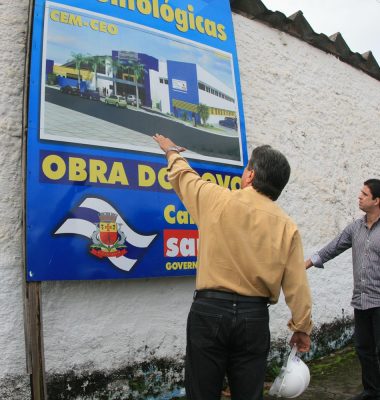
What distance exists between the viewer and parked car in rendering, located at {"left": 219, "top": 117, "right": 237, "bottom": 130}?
423 centimetres

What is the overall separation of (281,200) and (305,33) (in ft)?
6.76

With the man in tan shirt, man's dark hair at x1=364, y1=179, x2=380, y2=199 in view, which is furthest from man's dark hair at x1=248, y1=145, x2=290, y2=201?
man's dark hair at x1=364, y1=179, x2=380, y2=199

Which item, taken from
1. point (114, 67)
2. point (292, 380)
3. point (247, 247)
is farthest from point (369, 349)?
point (114, 67)

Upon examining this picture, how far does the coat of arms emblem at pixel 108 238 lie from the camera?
3.30 metres

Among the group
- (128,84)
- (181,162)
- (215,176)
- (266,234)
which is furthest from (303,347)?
(128,84)

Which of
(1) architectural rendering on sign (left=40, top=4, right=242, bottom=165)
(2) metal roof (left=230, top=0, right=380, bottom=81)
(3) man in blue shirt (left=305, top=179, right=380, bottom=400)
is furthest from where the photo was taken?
(2) metal roof (left=230, top=0, right=380, bottom=81)

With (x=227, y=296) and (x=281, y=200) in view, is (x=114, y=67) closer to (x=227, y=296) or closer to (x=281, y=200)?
(x=227, y=296)

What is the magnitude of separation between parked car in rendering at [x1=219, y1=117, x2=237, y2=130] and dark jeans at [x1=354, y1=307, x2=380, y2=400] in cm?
187

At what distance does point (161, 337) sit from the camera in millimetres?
3830

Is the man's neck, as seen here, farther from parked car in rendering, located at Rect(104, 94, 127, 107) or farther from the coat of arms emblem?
parked car in rendering, located at Rect(104, 94, 127, 107)

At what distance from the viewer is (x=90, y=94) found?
345 cm

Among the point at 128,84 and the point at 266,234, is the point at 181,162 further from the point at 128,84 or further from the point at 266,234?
the point at 128,84

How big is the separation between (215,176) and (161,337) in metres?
1.38

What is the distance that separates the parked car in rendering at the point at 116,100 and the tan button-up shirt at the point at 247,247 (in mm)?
1266
